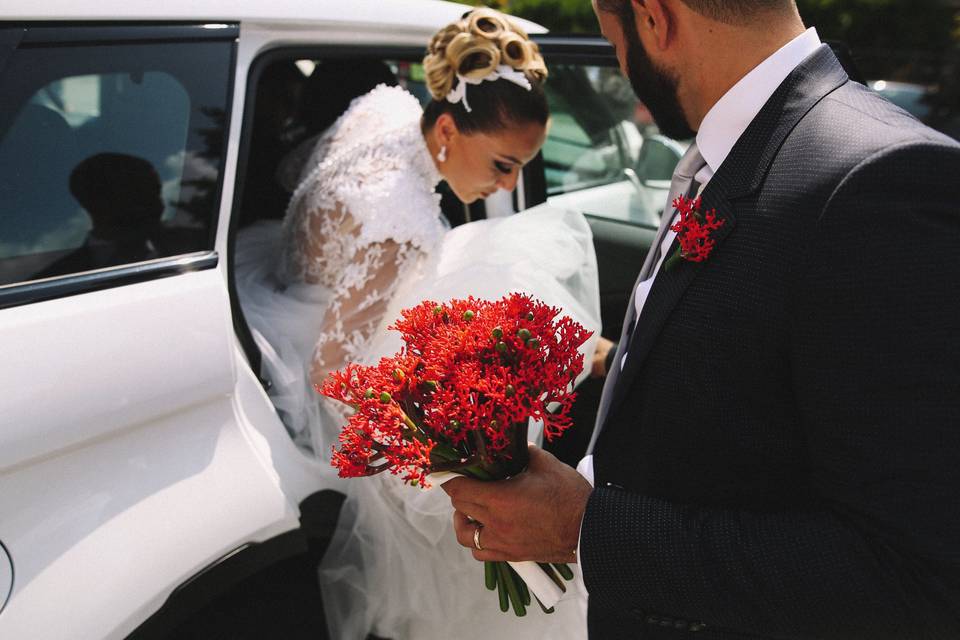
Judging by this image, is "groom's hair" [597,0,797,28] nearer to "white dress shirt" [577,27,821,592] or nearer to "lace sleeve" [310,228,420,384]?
"white dress shirt" [577,27,821,592]

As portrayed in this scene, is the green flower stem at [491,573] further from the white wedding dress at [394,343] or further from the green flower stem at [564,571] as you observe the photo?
the white wedding dress at [394,343]

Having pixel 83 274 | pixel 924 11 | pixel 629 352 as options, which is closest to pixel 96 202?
pixel 83 274

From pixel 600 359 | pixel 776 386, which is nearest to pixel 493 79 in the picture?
pixel 600 359

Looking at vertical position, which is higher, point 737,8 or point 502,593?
point 737,8

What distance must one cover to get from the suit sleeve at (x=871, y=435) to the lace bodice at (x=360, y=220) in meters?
1.19

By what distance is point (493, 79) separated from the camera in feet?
7.03

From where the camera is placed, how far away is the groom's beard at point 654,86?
1.22 m

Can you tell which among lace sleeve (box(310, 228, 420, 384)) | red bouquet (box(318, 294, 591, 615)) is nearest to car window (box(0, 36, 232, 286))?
lace sleeve (box(310, 228, 420, 384))

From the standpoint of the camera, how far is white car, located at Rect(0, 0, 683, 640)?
4.14 ft

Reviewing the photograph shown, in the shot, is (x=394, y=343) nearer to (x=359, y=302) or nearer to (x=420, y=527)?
(x=359, y=302)

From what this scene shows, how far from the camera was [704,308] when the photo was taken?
1016mm

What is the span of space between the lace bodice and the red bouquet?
30.1 inches

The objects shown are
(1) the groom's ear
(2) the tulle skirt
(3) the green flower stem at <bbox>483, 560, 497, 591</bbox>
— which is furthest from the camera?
(2) the tulle skirt

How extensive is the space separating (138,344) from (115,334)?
0.14 feet
